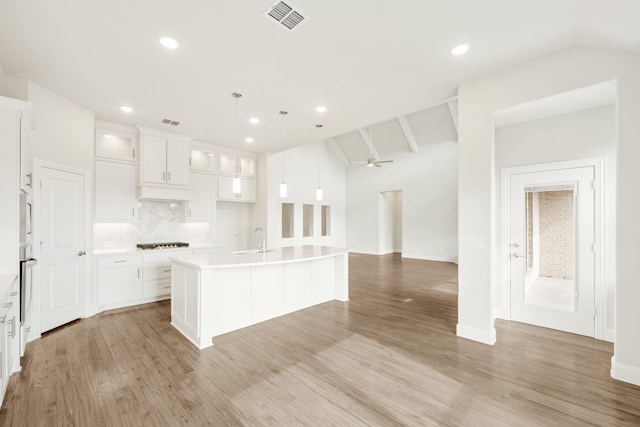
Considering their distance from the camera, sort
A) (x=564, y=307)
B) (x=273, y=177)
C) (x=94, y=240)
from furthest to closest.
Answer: (x=273, y=177)
(x=94, y=240)
(x=564, y=307)

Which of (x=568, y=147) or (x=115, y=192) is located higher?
(x=568, y=147)

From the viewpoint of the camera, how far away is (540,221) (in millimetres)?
3676

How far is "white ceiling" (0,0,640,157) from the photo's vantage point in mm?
2168

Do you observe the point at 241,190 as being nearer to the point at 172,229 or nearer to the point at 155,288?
the point at 172,229

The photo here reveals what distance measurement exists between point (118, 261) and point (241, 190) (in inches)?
109

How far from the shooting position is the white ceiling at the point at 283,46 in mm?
2168

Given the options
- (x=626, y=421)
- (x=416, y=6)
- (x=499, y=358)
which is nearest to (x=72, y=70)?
(x=416, y=6)

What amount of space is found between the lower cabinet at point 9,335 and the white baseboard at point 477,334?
4.15 meters

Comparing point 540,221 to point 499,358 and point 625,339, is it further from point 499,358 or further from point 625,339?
point 499,358

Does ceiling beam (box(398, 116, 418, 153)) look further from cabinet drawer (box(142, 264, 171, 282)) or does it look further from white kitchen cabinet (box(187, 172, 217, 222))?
cabinet drawer (box(142, 264, 171, 282))

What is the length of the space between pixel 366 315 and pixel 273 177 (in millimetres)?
3966

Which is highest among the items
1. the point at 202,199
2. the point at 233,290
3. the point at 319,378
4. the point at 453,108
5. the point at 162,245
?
the point at 453,108

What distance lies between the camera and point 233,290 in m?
3.51

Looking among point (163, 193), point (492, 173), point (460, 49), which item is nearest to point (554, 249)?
point (492, 173)
